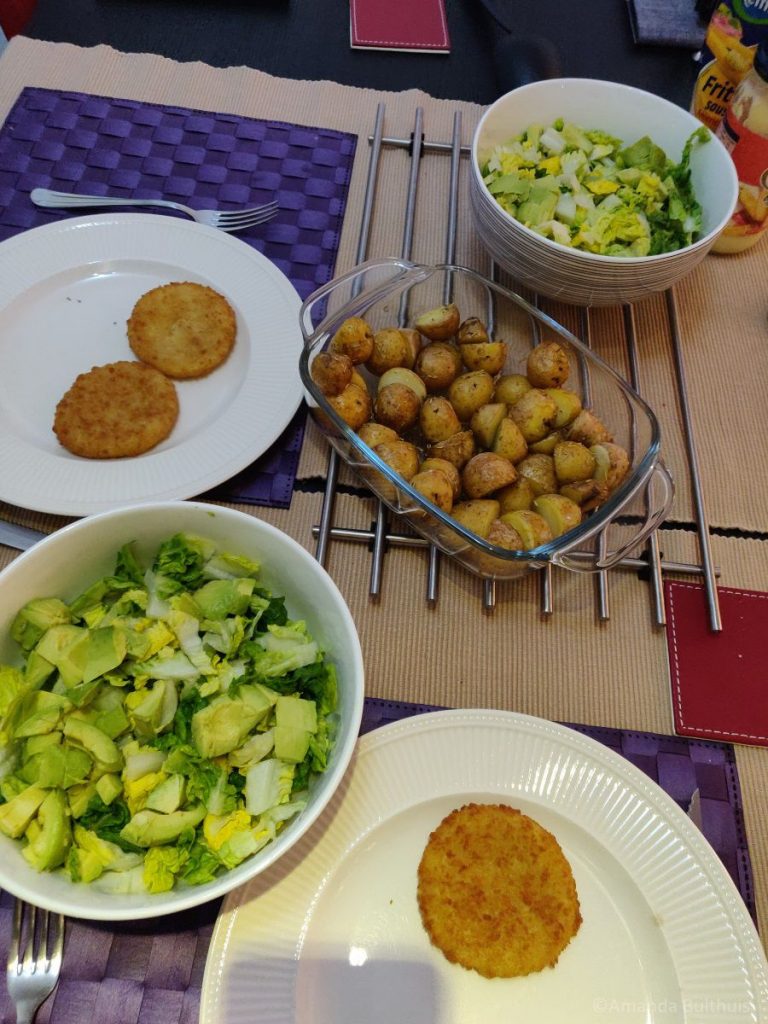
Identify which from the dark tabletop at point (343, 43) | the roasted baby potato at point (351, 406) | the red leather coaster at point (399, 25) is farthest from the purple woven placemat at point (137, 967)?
the red leather coaster at point (399, 25)

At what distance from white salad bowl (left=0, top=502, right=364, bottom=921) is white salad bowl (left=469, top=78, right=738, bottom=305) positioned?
634mm

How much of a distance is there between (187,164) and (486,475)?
94 cm

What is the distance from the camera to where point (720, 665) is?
0.96 m

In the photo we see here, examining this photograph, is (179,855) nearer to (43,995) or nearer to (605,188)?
(43,995)

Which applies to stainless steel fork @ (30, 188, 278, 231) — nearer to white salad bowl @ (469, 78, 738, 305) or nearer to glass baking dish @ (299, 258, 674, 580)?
glass baking dish @ (299, 258, 674, 580)

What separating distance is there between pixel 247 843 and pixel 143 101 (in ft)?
4.75

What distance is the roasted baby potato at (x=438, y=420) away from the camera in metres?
0.98

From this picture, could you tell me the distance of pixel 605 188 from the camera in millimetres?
1205

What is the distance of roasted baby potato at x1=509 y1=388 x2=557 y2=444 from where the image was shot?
98cm

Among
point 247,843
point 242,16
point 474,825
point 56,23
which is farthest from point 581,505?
point 56,23

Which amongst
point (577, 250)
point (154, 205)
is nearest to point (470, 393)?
point (577, 250)

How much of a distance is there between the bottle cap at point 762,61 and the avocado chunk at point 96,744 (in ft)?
4.06

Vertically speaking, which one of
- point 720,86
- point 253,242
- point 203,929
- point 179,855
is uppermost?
point 720,86

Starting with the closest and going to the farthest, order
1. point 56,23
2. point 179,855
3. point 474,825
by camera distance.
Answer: point 179,855
point 474,825
point 56,23
